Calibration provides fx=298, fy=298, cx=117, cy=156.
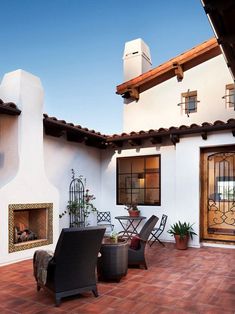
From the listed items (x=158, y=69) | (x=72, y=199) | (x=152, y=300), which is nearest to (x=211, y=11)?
(x=152, y=300)

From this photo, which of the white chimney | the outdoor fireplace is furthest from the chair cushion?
the white chimney

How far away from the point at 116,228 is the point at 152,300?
5510 mm

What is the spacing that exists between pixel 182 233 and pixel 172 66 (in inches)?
217

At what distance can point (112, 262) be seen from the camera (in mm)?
4969

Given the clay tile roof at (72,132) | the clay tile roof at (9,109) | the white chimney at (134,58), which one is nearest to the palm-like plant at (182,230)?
the clay tile roof at (72,132)

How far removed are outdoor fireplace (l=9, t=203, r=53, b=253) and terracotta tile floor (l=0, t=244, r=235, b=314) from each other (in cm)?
50

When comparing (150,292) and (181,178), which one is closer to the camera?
(150,292)

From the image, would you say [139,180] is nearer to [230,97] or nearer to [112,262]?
[230,97]

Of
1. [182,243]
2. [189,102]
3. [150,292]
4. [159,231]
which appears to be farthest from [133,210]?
[150,292]

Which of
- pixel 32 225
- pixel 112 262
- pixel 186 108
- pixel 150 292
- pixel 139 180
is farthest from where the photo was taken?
pixel 186 108

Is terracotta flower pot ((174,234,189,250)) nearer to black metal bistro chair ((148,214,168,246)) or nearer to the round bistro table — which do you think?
black metal bistro chair ((148,214,168,246))

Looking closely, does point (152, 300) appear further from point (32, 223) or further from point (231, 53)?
point (32, 223)

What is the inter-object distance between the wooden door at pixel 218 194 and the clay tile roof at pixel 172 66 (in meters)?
3.39

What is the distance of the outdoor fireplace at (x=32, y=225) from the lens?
654 cm
